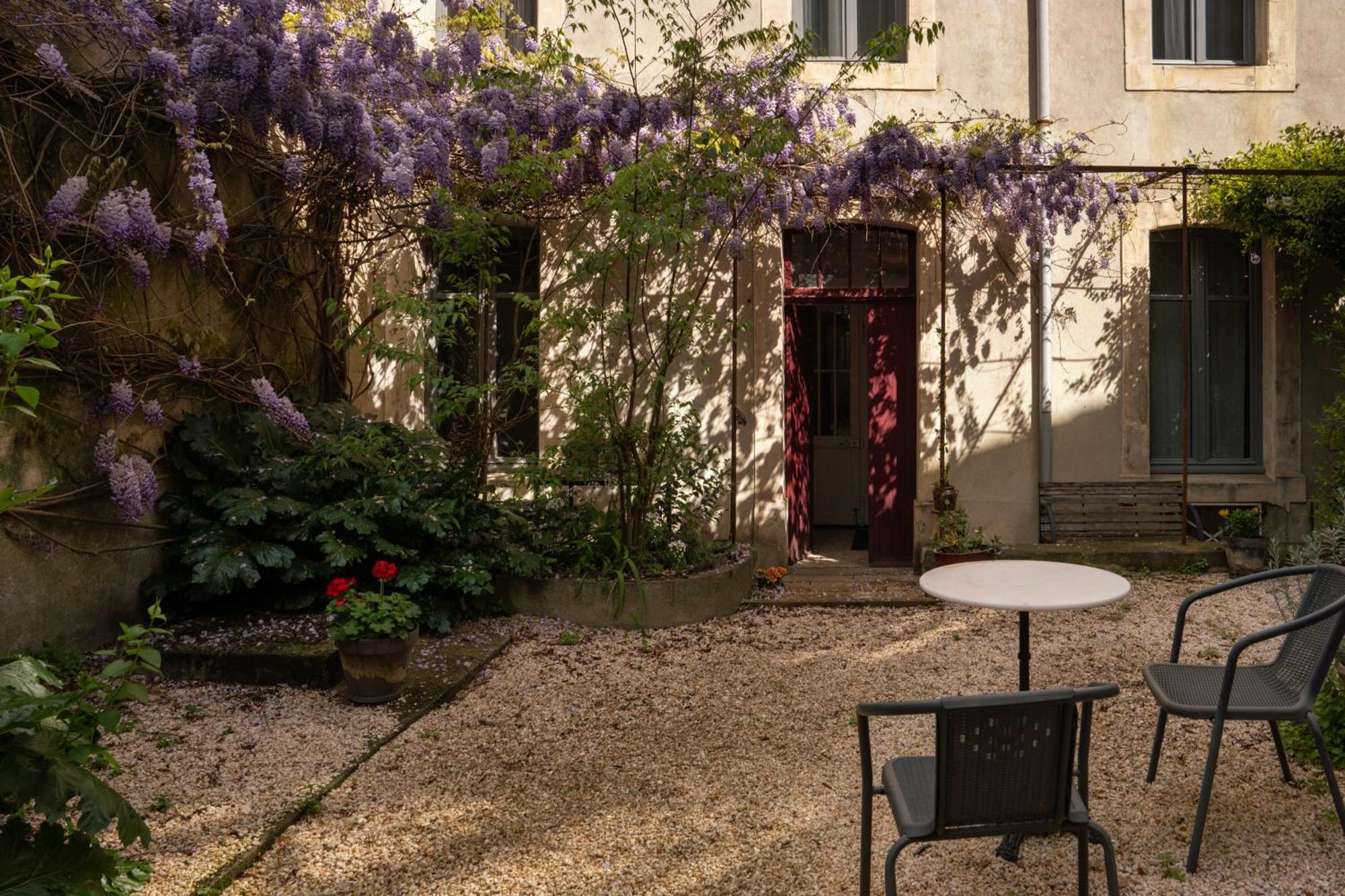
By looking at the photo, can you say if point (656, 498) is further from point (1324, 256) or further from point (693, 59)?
point (1324, 256)

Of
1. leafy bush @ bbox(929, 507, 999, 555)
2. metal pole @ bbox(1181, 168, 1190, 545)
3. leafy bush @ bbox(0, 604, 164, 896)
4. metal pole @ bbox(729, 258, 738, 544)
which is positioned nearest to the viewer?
leafy bush @ bbox(0, 604, 164, 896)

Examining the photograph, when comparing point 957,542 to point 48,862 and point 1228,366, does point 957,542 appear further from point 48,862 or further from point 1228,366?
point 48,862

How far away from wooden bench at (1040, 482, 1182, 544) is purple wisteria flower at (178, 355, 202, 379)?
5.63 meters

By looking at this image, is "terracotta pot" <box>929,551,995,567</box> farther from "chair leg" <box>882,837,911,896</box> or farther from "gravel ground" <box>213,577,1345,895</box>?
"chair leg" <box>882,837,911,896</box>

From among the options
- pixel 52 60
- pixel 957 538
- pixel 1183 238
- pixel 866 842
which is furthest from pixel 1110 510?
pixel 52 60

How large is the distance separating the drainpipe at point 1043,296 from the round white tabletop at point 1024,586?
425 centimetres

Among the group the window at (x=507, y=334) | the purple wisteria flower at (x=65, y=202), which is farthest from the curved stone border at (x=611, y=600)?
the purple wisteria flower at (x=65, y=202)

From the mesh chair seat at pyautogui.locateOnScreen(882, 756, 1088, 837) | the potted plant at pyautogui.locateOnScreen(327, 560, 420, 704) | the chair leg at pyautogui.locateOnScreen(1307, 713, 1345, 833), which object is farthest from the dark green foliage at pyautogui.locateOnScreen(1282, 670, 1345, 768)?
the potted plant at pyautogui.locateOnScreen(327, 560, 420, 704)

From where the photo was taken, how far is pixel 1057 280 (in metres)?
7.52

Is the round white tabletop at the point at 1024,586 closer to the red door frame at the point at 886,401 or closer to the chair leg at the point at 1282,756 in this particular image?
the chair leg at the point at 1282,756

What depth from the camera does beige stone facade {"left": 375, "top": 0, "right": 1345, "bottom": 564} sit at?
7.44 meters

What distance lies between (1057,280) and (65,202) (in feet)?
20.5

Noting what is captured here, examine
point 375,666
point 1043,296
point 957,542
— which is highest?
point 1043,296

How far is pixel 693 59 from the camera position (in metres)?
5.81
